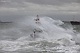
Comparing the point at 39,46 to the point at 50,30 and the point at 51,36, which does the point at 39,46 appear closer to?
the point at 51,36

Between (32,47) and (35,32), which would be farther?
(35,32)

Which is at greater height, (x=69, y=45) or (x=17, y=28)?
(x=17, y=28)

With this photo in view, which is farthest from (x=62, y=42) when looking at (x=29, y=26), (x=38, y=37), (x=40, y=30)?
(x=29, y=26)

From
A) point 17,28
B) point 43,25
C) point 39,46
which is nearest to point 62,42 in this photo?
point 39,46

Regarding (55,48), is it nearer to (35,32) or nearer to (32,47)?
(32,47)

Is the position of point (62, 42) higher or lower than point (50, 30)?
lower

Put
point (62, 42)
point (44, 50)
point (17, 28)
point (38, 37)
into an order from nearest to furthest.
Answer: point (44, 50) < point (62, 42) < point (38, 37) < point (17, 28)

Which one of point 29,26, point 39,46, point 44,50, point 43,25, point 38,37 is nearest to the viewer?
point 44,50

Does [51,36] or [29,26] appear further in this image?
[29,26]

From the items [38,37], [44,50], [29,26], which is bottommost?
[44,50]
